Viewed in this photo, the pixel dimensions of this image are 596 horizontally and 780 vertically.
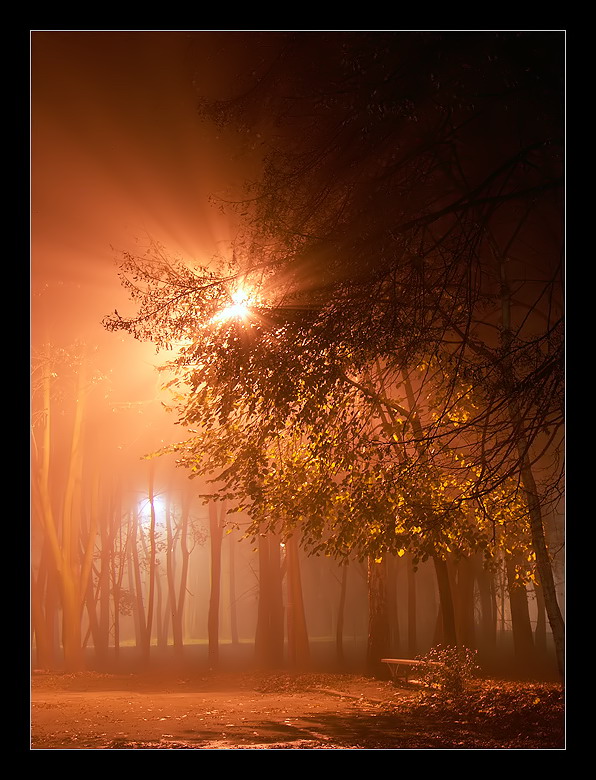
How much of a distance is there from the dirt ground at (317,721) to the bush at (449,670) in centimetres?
14

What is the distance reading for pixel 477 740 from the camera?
592 cm

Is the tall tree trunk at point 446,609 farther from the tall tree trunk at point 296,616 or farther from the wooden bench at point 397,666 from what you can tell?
the tall tree trunk at point 296,616

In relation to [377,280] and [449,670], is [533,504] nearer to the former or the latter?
[449,670]

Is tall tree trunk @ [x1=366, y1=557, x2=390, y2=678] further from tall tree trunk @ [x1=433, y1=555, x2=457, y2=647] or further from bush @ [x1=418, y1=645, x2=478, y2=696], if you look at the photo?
bush @ [x1=418, y1=645, x2=478, y2=696]

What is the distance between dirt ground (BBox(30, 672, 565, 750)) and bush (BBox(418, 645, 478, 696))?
14 centimetres

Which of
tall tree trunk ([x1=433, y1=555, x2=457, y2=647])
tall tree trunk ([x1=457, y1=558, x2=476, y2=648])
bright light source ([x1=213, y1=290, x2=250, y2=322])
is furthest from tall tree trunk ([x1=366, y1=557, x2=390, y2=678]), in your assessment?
bright light source ([x1=213, y1=290, x2=250, y2=322])

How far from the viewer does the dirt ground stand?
19.6ft

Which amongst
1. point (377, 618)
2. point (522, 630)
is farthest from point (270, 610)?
point (522, 630)

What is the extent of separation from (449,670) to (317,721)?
4.69 ft

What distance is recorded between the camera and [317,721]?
6754 millimetres

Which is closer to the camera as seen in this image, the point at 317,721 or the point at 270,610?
the point at 317,721
